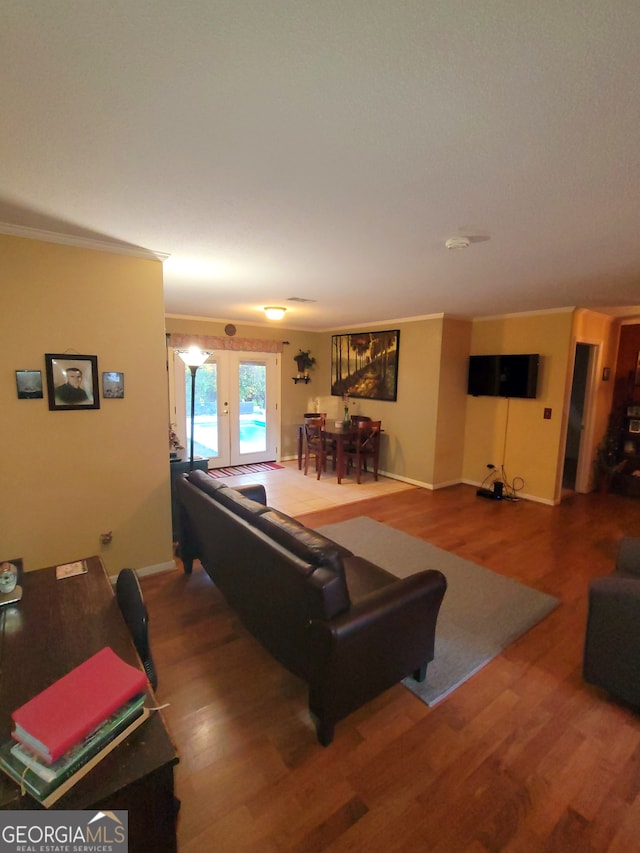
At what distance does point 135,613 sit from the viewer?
1.36m

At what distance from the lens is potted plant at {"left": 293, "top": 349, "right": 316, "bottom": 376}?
6977 mm

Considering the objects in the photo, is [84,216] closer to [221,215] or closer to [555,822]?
[221,215]

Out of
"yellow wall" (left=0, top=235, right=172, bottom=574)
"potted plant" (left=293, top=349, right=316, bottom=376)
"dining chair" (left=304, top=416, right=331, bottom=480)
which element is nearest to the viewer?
"yellow wall" (left=0, top=235, right=172, bottom=574)

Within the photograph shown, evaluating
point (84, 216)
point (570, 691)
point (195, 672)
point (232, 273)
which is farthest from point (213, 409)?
point (570, 691)

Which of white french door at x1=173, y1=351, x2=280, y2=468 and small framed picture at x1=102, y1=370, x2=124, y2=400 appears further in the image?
white french door at x1=173, y1=351, x2=280, y2=468

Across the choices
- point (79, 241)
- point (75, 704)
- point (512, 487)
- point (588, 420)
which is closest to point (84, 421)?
point (79, 241)

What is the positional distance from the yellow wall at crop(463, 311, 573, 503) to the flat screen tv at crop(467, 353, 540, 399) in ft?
0.51

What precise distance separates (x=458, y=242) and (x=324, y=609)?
7.14ft

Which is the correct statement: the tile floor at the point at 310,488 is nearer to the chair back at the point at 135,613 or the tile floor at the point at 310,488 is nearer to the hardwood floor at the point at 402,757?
the hardwood floor at the point at 402,757

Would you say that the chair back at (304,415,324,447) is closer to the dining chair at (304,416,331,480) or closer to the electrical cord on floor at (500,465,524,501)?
the dining chair at (304,416,331,480)

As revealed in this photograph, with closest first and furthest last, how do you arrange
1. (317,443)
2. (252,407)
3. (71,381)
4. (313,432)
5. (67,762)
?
(67,762)
(71,381)
(317,443)
(313,432)
(252,407)

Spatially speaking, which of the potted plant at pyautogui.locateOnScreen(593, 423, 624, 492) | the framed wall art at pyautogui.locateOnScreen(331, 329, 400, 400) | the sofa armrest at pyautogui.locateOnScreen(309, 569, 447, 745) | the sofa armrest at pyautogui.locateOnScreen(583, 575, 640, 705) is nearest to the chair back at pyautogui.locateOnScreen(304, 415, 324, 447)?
the framed wall art at pyautogui.locateOnScreen(331, 329, 400, 400)

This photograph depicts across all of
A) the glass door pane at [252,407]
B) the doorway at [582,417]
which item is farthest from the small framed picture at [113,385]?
the doorway at [582,417]

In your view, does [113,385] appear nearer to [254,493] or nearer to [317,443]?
[254,493]
